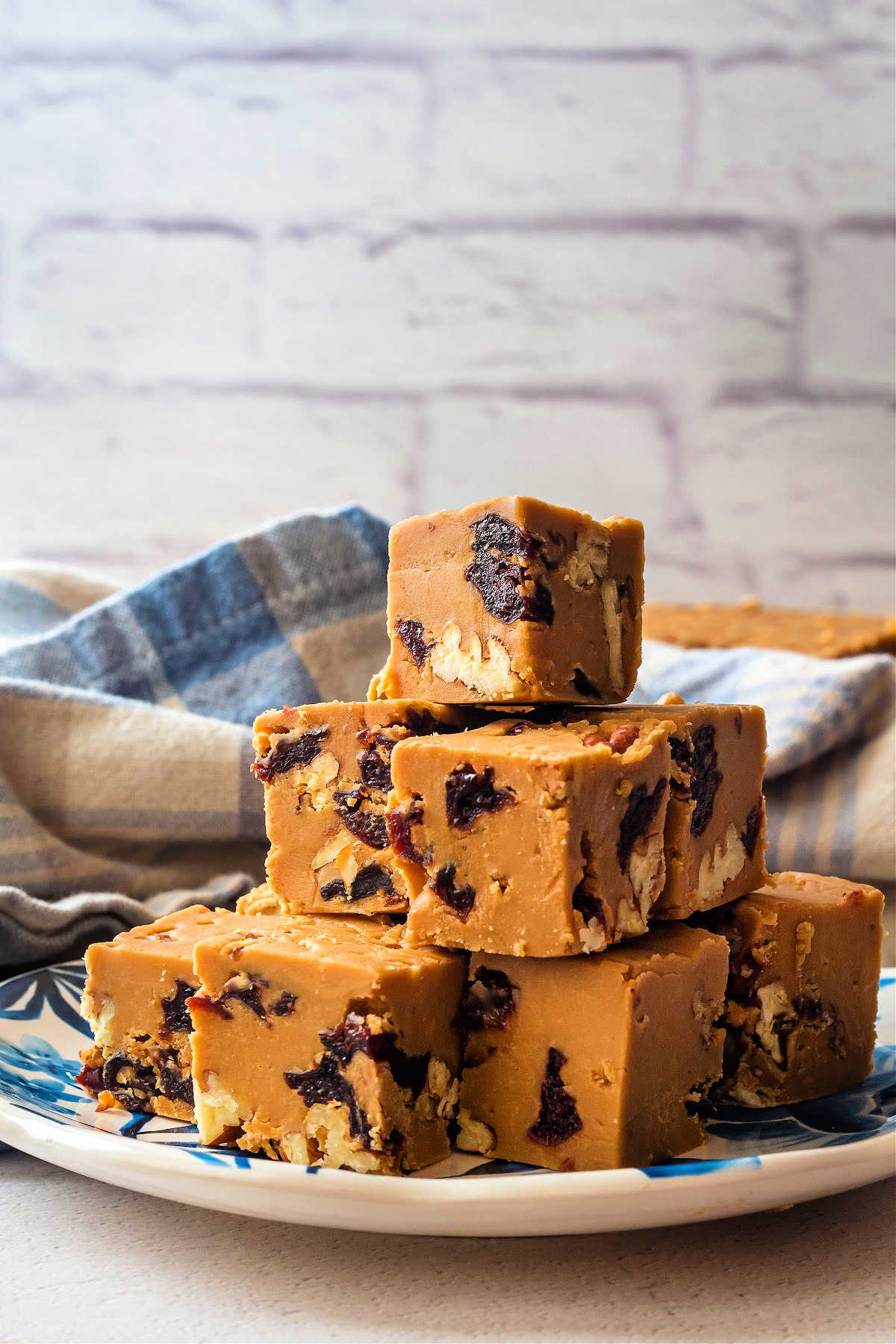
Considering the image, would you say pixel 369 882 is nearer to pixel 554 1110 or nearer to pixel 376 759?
pixel 376 759

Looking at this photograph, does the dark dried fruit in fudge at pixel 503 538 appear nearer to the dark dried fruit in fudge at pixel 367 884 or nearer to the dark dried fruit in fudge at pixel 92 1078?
the dark dried fruit in fudge at pixel 367 884

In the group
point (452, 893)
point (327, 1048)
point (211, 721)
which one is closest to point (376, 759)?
point (452, 893)

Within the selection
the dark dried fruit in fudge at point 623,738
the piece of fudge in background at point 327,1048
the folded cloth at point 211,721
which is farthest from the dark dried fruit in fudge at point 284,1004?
the folded cloth at point 211,721

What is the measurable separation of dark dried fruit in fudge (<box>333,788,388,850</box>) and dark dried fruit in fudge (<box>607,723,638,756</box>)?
248 millimetres

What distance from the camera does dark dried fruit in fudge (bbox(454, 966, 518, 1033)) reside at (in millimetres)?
1151

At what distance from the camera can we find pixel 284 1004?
3.64ft

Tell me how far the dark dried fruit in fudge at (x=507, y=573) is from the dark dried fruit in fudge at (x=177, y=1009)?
1.43 ft

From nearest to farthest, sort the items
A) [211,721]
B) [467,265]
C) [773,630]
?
[211,721], [773,630], [467,265]

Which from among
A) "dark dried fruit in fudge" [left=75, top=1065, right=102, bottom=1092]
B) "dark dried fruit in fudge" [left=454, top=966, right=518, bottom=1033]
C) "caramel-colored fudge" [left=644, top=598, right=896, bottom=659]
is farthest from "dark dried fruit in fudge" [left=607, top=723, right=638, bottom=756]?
"caramel-colored fudge" [left=644, top=598, right=896, bottom=659]

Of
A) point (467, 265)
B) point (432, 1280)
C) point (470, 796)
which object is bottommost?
point (432, 1280)

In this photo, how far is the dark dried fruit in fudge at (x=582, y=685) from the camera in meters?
1.27

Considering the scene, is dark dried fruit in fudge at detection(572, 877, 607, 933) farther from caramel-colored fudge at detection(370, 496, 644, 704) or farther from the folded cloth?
the folded cloth

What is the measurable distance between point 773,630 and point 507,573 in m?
1.36

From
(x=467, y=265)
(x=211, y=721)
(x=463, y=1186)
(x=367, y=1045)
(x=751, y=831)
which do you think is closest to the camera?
(x=463, y=1186)
